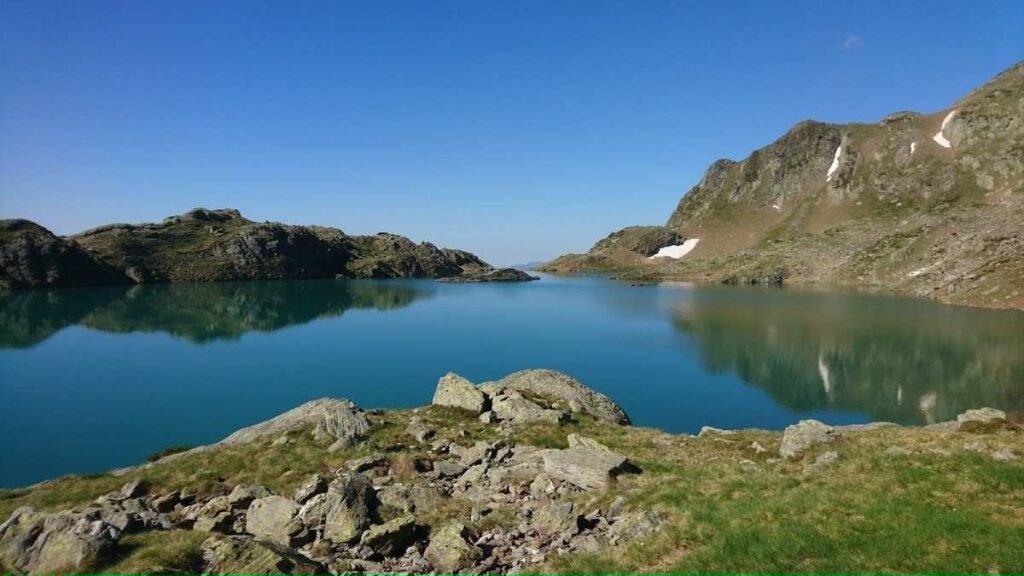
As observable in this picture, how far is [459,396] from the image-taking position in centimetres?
3703

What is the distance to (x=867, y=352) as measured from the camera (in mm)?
74125

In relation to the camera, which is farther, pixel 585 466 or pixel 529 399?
pixel 529 399

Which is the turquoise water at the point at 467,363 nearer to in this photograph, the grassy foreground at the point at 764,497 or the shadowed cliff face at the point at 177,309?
the shadowed cliff face at the point at 177,309

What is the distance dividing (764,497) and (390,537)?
12.5 m

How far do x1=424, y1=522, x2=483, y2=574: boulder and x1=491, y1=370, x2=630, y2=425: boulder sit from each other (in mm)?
20708

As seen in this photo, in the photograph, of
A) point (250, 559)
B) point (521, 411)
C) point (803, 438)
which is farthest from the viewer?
point (521, 411)

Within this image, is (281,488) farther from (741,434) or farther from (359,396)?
(359,396)

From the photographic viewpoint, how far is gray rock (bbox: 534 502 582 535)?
17875 mm

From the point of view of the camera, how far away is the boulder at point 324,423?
101ft

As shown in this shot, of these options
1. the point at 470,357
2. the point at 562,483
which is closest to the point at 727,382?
the point at 470,357

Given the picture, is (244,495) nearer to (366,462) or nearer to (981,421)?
(366,462)

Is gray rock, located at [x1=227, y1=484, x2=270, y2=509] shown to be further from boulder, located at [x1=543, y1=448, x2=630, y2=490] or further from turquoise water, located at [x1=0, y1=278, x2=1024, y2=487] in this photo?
turquoise water, located at [x1=0, y1=278, x2=1024, y2=487]

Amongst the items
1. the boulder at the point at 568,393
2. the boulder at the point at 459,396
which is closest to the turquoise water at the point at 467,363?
the boulder at the point at 568,393

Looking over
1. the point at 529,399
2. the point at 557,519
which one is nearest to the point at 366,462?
the point at 557,519
